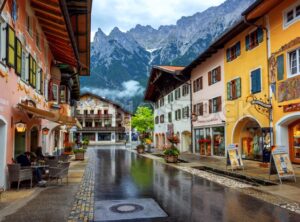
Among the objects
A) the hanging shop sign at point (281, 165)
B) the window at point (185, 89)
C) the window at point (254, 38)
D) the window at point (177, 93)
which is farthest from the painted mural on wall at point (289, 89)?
the window at point (177, 93)

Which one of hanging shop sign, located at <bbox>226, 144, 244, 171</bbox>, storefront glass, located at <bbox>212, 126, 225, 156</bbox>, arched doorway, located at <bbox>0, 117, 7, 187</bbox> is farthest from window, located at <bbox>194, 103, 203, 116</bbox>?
arched doorway, located at <bbox>0, 117, 7, 187</bbox>

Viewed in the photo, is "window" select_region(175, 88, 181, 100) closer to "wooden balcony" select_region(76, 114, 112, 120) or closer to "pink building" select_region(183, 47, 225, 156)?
"pink building" select_region(183, 47, 225, 156)

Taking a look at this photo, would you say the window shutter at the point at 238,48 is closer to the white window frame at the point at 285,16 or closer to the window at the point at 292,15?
the white window frame at the point at 285,16

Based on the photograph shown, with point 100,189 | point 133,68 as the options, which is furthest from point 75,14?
point 133,68

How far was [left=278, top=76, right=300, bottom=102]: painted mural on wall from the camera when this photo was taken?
15.8m

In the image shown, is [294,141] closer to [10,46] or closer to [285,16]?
[285,16]

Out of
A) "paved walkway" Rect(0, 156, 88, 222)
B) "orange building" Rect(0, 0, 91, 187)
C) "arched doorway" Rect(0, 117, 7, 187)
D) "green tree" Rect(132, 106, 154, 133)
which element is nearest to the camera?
"paved walkway" Rect(0, 156, 88, 222)

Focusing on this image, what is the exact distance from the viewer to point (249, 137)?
904 inches

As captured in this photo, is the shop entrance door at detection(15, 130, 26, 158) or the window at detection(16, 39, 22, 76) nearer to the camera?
the window at detection(16, 39, 22, 76)

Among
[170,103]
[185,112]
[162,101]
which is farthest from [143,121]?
[185,112]

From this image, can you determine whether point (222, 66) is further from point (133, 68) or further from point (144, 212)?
point (133, 68)

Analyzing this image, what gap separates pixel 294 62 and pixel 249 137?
796 centimetres

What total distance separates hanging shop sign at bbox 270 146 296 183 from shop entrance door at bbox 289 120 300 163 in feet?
17.3

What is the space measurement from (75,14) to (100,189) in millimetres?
8383
